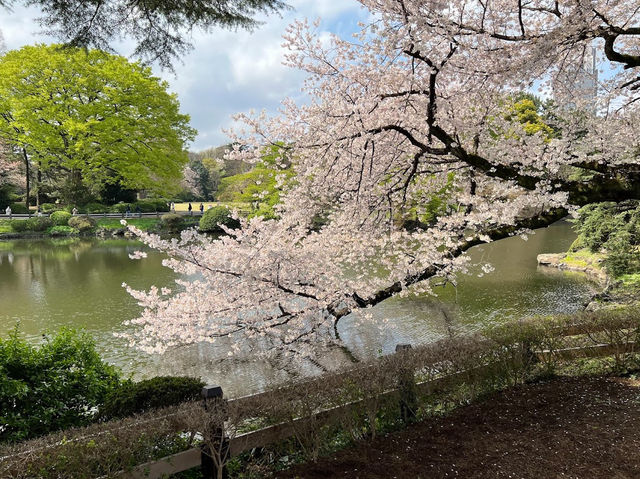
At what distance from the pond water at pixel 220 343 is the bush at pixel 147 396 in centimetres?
254

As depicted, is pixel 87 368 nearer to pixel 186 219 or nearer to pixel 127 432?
pixel 127 432

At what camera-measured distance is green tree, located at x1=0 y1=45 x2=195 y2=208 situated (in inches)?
981

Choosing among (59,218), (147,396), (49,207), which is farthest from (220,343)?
(49,207)

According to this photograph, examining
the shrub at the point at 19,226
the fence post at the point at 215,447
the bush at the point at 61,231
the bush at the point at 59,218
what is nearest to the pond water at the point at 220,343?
the fence post at the point at 215,447

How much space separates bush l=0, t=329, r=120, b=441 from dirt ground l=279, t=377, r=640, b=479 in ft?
6.36

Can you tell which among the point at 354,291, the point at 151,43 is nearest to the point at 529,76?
the point at 354,291

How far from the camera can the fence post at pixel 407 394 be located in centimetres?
358

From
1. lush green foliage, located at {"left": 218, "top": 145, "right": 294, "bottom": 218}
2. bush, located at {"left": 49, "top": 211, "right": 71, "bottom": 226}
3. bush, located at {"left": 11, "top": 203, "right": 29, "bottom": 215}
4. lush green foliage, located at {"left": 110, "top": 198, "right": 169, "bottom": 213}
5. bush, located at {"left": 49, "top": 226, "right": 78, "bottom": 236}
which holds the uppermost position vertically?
lush green foliage, located at {"left": 218, "top": 145, "right": 294, "bottom": 218}

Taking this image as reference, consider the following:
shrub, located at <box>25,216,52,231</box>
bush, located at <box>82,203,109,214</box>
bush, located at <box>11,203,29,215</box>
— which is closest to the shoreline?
bush, located at <box>82,203,109,214</box>

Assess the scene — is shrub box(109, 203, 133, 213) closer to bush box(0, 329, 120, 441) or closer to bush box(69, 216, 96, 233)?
bush box(69, 216, 96, 233)

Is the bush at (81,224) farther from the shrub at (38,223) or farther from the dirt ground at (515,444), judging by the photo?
the dirt ground at (515,444)

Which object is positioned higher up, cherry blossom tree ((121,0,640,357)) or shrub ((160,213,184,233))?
cherry blossom tree ((121,0,640,357))

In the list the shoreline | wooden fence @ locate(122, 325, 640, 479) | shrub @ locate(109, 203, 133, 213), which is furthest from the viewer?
shrub @ locate(109, 203, 133, 213)

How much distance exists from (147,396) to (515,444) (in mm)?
2894
